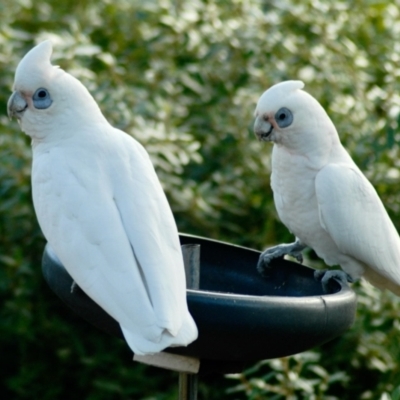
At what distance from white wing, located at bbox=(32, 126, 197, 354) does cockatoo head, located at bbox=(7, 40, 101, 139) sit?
0.07 meters

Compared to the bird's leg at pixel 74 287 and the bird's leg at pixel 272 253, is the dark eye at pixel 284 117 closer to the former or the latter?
the bird's leg at pixel 272 253

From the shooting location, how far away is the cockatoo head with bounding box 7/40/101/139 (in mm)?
2113

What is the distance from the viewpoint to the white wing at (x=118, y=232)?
1.72 metres

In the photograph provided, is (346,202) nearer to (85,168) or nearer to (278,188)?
(278,188)

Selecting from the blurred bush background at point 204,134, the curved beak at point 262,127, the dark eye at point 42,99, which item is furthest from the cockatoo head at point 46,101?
the blurred bush background at point 204,134

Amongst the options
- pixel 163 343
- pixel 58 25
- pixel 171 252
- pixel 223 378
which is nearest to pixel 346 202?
pixel 171 252

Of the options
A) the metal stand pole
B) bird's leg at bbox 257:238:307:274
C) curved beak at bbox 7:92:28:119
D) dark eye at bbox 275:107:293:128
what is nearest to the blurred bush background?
bird's leg at bbox 257:238:307:274

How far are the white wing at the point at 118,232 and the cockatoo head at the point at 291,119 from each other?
1.66 feet

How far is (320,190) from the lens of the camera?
8.17 feet

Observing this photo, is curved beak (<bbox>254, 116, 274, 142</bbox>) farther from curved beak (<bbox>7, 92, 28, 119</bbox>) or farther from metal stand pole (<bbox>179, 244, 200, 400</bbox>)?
curved beak (<bbox>7, 92, 28, 119</bbox>)

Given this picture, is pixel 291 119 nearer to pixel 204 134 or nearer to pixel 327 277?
pixel 327 277

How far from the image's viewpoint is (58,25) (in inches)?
169

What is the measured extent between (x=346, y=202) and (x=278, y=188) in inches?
9.8

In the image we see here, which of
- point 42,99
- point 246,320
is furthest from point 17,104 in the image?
point 246,320
